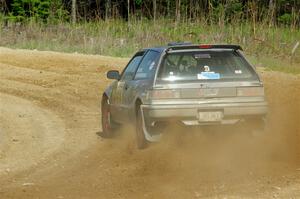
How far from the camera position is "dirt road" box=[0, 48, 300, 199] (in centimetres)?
895

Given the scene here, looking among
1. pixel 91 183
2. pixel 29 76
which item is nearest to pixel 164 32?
pixel 29 76

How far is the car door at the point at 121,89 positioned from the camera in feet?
42.5

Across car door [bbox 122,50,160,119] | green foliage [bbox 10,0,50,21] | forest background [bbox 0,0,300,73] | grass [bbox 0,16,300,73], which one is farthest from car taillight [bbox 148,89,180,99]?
green foliage [bbox 10,0,50,21]

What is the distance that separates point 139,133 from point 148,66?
107 centimetres

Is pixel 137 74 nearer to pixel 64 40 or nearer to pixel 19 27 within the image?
pixel 64 40

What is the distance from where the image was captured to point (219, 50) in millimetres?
11789

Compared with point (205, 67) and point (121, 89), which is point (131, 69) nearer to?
point (121, 89)

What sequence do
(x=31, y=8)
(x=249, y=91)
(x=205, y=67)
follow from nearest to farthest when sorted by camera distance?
(x=249, y=91) < (x=205, y=67) < (x=31, y=8)

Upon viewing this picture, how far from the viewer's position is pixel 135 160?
438 inches

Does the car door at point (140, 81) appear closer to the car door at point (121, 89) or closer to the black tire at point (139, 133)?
the car door at point (121, 89)

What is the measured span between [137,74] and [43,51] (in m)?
16.9

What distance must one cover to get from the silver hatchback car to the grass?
12.5m

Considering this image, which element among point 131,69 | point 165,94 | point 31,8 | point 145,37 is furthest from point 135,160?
point 31,8

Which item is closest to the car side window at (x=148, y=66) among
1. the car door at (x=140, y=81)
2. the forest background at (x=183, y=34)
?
the car door at (x=140, y=81)
